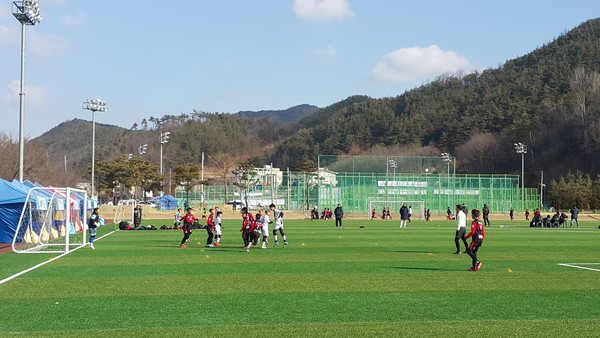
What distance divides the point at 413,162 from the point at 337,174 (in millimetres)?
12345

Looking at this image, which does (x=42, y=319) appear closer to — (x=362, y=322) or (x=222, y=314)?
(x=222, y=314)

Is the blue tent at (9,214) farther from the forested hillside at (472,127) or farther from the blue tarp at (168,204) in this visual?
the forested hillside at (472,127)

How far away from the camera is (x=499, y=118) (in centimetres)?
14000

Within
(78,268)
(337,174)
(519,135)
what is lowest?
(78,268)

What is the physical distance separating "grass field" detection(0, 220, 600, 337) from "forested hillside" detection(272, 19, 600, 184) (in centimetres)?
9561

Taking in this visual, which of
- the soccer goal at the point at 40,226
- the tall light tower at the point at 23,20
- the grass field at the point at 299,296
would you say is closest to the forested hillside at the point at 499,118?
the tall light tower at the point at 23,20

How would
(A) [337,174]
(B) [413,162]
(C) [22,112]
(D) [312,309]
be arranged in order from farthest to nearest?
(B) [413,162]
(A) [337,174]
(C) [22,112]
(D) [312,309]

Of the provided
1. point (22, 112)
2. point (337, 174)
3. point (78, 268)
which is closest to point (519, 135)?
point (337, 174)

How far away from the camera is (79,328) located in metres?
8.67

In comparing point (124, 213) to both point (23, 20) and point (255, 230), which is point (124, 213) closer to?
point (23, 20)

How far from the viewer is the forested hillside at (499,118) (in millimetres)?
118875

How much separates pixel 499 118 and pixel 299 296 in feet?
449

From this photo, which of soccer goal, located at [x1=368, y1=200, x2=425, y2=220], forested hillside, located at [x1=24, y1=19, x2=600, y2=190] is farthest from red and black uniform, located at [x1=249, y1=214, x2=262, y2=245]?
forested hillside, located at [x1=24, y1=19, x2=600, y2=190]

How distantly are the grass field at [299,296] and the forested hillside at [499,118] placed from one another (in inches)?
3764
